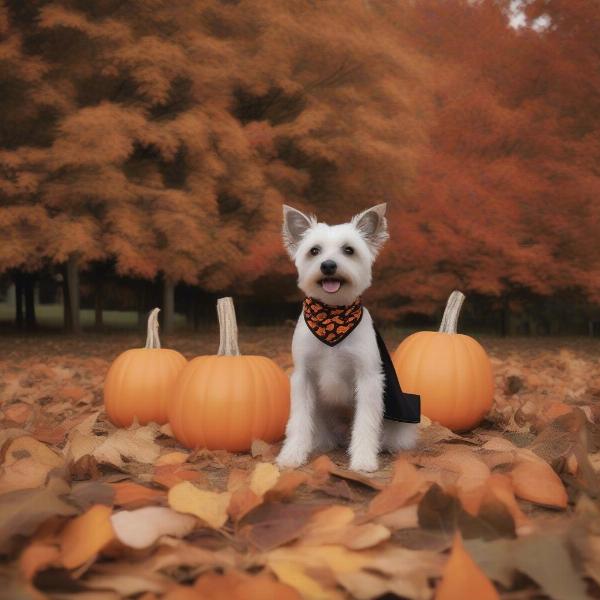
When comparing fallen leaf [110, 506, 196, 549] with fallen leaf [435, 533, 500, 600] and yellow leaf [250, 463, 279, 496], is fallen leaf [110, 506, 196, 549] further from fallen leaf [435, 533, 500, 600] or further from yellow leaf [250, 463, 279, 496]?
fallen leaf [435, 533, 500, 600]

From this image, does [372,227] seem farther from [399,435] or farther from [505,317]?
[505,317]

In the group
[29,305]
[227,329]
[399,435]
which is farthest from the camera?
[29,305]

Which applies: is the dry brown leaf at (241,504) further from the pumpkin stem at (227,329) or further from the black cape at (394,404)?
the pumpkin stem at (227,329)

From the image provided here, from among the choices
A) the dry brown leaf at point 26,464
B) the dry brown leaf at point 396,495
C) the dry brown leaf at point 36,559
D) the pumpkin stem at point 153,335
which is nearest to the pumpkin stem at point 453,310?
the pumpkin stem at point 153,335

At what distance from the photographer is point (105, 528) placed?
1698 millimetres

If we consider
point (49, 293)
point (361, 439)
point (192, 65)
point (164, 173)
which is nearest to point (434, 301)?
point (164, 173)

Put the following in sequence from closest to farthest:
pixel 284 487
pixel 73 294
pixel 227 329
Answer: pixel 284 487 → pixel 227 329 → pixel 73 294

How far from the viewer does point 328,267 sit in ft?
8.56

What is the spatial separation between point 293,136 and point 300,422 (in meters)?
8.09

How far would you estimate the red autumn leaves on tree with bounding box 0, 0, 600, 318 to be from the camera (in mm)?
8656

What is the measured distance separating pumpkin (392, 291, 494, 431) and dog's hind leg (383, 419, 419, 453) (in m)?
0.54

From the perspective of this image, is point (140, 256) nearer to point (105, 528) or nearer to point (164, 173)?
point (164, 173)

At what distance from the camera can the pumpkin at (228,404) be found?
307 centimetres

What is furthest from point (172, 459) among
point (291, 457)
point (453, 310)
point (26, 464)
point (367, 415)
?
point (453, 310)
